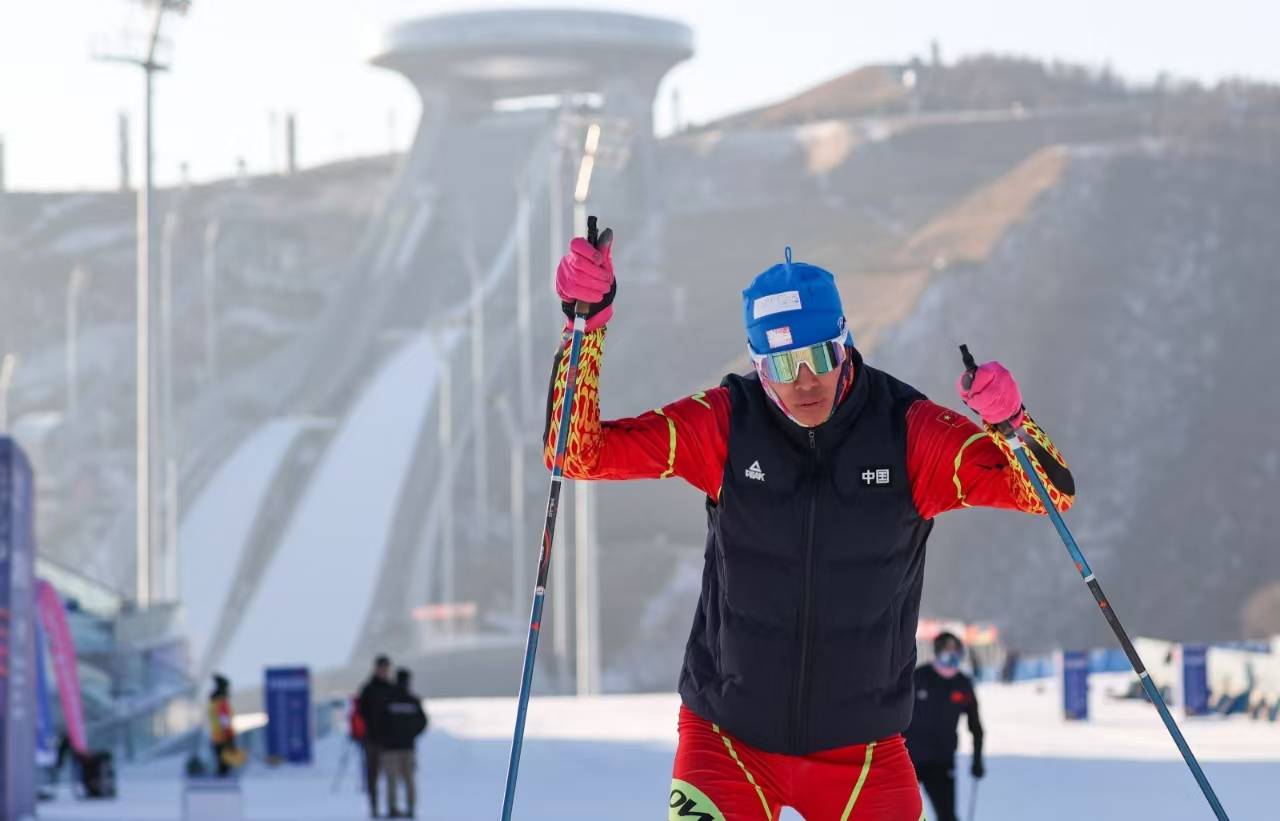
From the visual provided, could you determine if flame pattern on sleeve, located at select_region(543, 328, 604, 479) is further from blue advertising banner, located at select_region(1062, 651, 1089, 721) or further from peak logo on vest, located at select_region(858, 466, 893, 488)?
blue advertising banner, located at select_region(1062, 651, 1089, 721)

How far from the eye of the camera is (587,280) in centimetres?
553

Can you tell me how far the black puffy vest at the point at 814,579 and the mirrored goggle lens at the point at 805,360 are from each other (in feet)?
0.43

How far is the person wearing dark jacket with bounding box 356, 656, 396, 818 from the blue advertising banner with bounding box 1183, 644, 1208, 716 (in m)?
14.9

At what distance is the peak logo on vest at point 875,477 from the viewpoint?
5.27 metres

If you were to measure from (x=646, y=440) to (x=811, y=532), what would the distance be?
1.52 ft

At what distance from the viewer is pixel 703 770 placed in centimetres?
527

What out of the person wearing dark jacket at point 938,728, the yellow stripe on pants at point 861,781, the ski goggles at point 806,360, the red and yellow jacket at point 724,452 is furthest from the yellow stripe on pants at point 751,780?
the person wearing dark jacket at point 938,728

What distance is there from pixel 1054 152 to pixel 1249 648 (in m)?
72.9

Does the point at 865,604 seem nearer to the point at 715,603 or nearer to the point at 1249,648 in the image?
the point at 715,603

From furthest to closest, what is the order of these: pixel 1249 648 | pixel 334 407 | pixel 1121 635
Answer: pixel 334 407
pixel 1249 648
pixel 1121 635

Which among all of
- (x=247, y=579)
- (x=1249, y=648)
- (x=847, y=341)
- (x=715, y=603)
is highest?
(x=847, y=341)

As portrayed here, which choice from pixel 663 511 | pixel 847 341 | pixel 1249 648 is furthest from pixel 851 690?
pixel 663 511

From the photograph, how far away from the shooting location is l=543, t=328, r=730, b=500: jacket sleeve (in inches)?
210

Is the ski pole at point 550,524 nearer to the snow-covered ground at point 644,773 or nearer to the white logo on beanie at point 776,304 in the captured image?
the white logo on beanie at point 776,304
